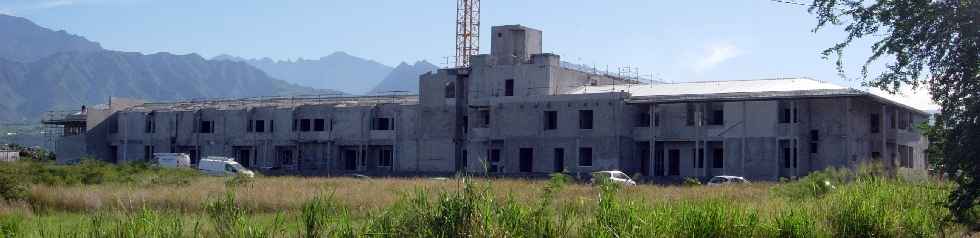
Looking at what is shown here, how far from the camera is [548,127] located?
64.1 meters

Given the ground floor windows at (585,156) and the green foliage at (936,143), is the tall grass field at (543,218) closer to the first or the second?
the green foliage at (936,143)

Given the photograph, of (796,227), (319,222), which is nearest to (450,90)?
(796,227)

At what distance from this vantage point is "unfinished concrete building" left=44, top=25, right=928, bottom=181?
57031 millimetres

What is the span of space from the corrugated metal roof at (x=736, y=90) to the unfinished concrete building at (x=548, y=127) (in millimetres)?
105

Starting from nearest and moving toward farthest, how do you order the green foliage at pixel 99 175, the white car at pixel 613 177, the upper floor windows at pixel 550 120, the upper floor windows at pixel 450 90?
the white car at pixel 613 177 → the green foliage at pixel 99 175 → the upper floor windows at pixel 550 120 → the upper floor windows at pixel 450 90

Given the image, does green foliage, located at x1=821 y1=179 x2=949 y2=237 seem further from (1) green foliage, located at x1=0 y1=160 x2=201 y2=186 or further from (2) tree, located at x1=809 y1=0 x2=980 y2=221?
(1) green foliage, located at x1=0 y1=160 x2=201 y2=186

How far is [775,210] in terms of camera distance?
20656mm

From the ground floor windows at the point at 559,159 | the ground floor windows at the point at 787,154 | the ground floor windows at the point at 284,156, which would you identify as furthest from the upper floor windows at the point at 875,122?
the ground floor windows at the point at 284,156

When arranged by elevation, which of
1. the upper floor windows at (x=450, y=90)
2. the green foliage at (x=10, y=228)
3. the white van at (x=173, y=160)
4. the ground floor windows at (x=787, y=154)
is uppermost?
the upper floor windows at (x=450, y=90)

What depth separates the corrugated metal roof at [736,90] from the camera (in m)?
55.9

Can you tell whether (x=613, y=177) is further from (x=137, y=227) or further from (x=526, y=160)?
(x=137, y=227)

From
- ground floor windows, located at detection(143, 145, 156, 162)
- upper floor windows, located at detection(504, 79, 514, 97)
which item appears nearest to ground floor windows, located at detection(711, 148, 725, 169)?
upper floor windows, located at detection(504, 79, 514, 97)

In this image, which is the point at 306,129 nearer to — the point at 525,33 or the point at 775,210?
the point at 525,33

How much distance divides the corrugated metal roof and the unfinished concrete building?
0.35 ft
